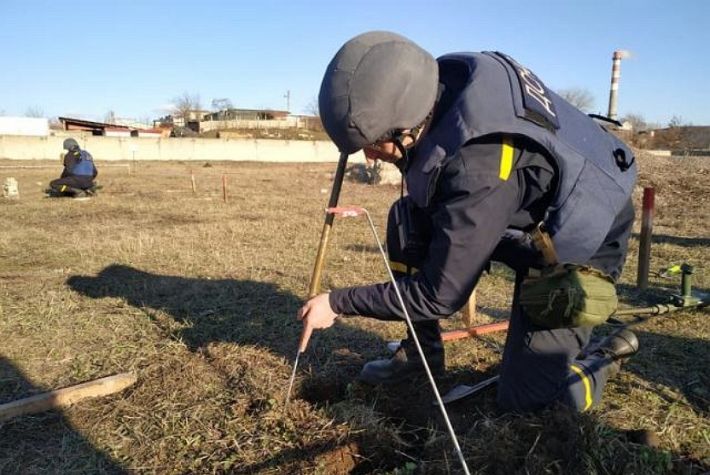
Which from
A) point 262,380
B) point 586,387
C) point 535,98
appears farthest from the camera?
point 262,380

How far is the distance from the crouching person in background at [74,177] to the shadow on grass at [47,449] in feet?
38.2

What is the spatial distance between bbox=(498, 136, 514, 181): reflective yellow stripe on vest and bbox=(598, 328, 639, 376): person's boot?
5.03 feet

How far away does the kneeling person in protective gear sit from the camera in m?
2.21

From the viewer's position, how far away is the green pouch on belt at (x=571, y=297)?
2264mm

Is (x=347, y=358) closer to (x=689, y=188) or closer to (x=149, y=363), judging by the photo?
(x=149, y=363)

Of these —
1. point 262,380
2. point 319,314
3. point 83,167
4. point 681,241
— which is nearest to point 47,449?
point 262,380

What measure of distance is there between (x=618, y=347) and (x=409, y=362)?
4.01ft

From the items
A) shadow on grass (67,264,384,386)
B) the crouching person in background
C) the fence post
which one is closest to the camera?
shadow on grass (67,264,384,386)

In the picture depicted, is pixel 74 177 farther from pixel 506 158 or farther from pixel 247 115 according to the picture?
pixel 247 115

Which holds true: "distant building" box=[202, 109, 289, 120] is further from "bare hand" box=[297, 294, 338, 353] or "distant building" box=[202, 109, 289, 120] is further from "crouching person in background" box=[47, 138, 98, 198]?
"bare hand" box=[297, 294, 338, 353]

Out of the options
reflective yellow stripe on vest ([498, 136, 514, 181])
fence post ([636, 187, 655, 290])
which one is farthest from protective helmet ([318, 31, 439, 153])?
fence post ([636, 187, 655, 290])

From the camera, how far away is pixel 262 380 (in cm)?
319

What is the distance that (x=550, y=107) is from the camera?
2445 millimetres

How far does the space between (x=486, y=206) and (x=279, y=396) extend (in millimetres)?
1568
